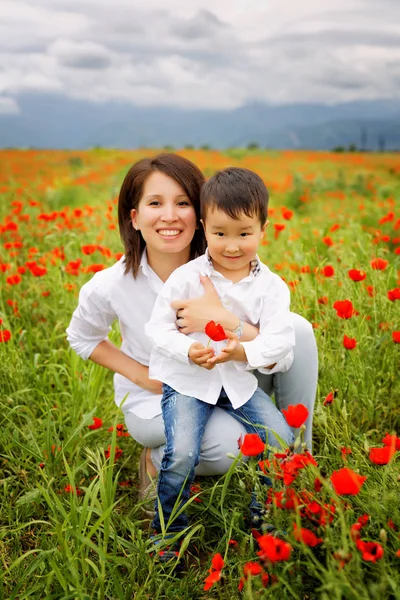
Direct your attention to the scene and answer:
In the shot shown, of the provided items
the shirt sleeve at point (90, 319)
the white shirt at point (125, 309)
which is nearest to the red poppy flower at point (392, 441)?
the white shirt at point (125, 309)

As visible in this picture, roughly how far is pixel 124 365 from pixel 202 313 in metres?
0.56

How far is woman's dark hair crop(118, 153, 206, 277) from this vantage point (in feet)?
6.93

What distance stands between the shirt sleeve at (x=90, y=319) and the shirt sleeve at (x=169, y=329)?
1.15 feet

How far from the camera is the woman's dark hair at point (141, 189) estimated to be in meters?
2.11

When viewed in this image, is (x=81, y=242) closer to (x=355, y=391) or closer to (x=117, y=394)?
(x=117, y=394)

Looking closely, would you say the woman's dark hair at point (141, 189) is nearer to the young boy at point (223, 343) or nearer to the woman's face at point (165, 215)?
the woman's face at point (165, 215)

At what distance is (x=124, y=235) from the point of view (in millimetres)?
2283

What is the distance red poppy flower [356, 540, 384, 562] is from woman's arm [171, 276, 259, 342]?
818mm

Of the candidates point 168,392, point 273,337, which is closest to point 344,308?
point 273,337

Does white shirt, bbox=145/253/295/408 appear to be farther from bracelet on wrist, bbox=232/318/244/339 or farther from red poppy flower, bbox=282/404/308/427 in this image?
red poppy flower, bbox=282/404/308/427

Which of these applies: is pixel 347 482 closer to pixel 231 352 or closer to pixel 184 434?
pixel 231 352

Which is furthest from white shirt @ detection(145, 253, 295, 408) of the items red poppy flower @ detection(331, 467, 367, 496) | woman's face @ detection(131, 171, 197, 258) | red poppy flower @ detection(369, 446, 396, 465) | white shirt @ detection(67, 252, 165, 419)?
red poppy flower @ detection(331, 467, 367, 496)

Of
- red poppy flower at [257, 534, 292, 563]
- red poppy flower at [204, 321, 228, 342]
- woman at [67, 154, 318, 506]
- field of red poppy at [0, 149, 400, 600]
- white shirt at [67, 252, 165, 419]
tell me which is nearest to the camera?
red poppy flower at [257, 534, 292, 563]

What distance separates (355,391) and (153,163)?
1153 mm
